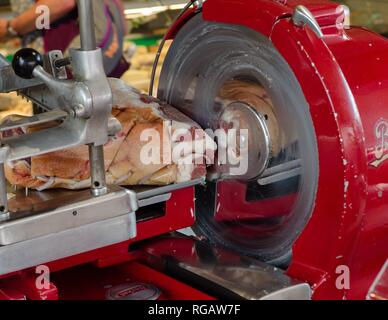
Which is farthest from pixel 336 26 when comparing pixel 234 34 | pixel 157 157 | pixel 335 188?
pixel 157 157

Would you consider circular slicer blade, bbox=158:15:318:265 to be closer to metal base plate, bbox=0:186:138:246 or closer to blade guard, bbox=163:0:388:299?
blade guard, bbox=163:0:388:299

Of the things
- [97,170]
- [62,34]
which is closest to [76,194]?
[97,170]

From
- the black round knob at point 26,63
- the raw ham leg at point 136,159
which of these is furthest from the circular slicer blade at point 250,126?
the black round knob at point 26,63

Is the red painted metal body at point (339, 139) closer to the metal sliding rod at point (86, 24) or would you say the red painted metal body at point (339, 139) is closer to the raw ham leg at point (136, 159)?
the raw ham leg at point (136, 159)

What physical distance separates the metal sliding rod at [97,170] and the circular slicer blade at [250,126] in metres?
0.41

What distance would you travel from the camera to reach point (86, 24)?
3.83 ft

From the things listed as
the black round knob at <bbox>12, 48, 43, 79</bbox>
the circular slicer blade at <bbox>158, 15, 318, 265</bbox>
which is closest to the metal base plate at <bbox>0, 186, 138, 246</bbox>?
the black round knob at <bbox>12, 48, 43, 79</bbox>

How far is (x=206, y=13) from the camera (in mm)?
1610

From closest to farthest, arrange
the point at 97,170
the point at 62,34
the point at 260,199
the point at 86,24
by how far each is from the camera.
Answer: the point at 86,24 < the point at 97,170 < the point at 260,199 < the point at 62,34

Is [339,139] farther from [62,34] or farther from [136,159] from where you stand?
[62,34]

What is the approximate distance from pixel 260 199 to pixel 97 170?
0.47 m

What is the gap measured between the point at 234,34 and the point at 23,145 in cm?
59

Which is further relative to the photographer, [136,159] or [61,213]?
[136,159]
